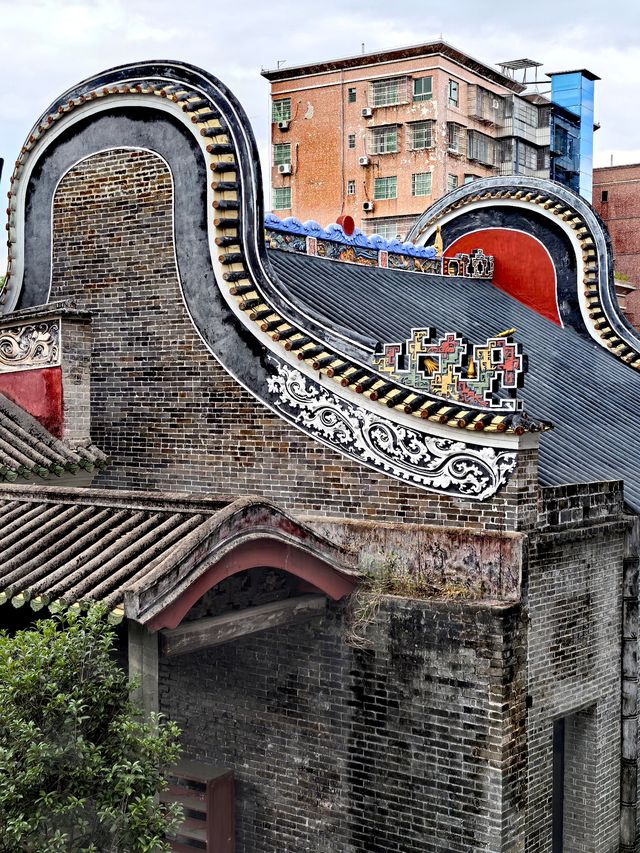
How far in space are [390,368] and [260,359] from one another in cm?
142

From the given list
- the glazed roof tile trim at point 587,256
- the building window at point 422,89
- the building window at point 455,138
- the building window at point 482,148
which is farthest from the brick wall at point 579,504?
the building window at point 482,148

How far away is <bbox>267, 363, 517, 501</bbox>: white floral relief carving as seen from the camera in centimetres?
1013

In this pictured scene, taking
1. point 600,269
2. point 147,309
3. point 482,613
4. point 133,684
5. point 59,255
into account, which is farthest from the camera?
point 600,269

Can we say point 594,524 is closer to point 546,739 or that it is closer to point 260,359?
point 546,739

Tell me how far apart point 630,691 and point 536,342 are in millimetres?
6485

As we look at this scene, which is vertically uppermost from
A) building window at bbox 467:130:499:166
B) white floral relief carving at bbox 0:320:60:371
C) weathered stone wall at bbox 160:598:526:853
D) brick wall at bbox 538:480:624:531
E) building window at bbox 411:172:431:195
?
building window at bbox 467:130:499:166

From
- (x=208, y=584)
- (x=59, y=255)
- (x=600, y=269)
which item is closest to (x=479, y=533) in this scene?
(x=208, y=584)

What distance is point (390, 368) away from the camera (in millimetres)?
11000

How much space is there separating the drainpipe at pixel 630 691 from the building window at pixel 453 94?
36.5 metres

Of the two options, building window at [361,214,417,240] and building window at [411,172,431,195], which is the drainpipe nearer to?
building window at [361,214,417,240]

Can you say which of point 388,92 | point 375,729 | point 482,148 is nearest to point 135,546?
point 375,729

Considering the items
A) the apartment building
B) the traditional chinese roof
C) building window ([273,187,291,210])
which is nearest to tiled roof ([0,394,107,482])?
the traditional chinese roof

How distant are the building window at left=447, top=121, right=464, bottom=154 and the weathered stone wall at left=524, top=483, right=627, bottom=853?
120 feet

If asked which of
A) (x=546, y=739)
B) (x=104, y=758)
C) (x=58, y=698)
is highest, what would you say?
(x=58, y=698)
